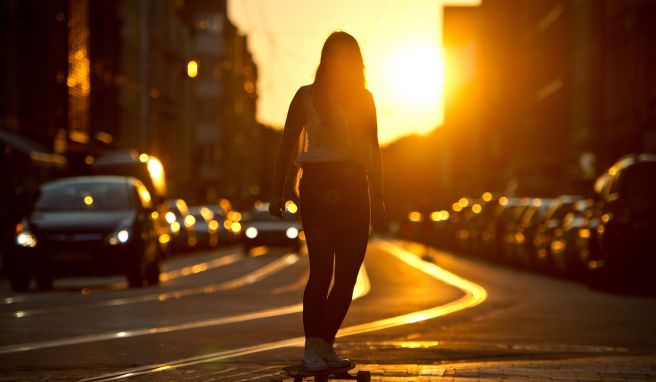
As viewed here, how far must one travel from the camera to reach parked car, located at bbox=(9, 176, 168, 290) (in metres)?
20.6

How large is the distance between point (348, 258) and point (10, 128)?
38.4 m

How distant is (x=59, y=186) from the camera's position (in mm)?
22062

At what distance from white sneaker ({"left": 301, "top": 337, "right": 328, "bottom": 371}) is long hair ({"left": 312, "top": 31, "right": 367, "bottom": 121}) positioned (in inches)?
41.9

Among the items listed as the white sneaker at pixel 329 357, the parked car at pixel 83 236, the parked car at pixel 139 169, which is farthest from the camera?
the parked car at pixel 139 169

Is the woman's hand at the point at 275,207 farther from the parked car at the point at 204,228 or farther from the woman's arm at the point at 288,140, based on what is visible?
the parked car at the point at 204,228

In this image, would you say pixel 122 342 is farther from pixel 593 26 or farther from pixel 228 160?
pixel 228 160

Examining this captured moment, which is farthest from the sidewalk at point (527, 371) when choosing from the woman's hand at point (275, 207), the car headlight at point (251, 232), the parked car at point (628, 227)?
the car headlight at point (251, 232)

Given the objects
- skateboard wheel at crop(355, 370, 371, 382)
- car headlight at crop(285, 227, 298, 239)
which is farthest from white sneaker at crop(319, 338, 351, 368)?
car headlight at crop(285, 227, 298, 239)

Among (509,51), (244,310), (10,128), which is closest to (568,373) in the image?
(244,310)

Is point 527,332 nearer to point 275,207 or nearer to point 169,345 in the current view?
point 169,345

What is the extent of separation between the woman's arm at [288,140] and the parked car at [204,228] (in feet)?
144

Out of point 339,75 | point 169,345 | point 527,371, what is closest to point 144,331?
point 169,345

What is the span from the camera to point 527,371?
856 cm

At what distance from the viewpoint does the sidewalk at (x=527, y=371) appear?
815cm
